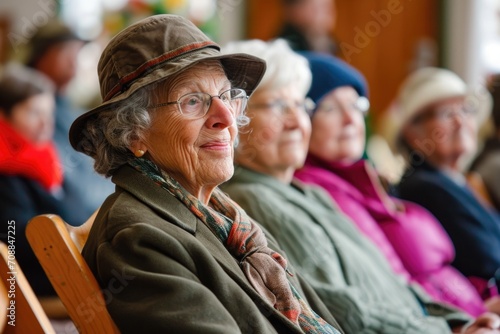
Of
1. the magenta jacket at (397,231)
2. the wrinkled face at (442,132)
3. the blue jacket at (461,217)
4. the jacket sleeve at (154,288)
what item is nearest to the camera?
the jacket sleeve at (154,288)

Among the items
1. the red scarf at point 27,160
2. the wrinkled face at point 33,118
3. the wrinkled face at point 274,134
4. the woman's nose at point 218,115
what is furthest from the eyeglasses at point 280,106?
the wrinkled face at point 33,118

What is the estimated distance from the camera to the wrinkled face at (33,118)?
408 cm

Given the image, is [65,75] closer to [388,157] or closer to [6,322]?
[388,157]

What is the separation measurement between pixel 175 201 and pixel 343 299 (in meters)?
0.69

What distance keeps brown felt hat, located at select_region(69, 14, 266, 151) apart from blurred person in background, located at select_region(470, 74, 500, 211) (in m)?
2.50

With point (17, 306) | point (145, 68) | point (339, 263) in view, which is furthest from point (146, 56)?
point (339, 263)

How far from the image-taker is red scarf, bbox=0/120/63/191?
141 inches

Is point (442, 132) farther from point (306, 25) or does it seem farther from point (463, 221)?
point (306, 25)

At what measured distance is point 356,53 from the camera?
24.1 ft

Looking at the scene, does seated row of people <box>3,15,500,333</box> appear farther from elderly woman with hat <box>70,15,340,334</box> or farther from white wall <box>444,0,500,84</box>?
white wall <box>444,0,500,84</box>

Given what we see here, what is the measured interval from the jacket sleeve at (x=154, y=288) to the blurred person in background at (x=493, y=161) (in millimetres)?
2637

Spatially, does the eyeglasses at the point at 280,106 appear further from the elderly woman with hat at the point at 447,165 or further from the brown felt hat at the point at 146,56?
the elderly woman with hat at the point at 447,165

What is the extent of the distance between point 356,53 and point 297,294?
19.0ft

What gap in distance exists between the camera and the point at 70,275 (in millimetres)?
1529
